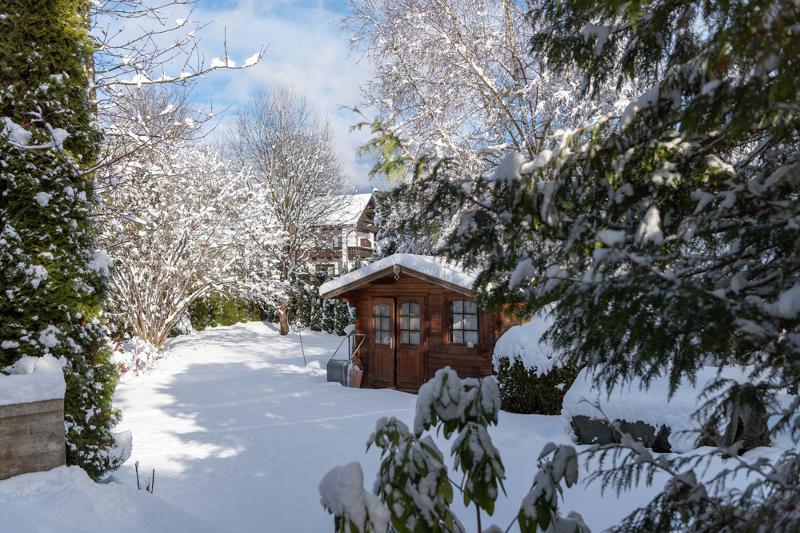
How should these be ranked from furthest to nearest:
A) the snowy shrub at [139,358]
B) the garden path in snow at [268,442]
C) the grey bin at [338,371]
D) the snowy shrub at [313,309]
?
the snowy shrub at [313,309] < the snowy shrub at [139,358] < the grey bin at [338,371] < the garden path in snow at [268,442]

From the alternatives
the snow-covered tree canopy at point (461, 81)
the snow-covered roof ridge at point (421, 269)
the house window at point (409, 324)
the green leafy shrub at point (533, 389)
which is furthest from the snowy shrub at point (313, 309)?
the green leafy shrub at point (533, 389)

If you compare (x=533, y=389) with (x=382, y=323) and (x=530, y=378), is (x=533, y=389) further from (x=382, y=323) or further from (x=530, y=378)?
(x=382, y=323)

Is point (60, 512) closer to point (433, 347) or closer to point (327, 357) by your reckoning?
point (433, 347)

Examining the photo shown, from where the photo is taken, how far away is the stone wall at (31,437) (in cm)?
379

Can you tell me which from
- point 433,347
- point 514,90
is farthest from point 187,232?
point 514,90

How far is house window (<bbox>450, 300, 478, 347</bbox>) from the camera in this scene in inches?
436

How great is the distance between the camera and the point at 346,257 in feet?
92.0

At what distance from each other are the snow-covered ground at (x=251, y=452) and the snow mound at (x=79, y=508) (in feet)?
0.04

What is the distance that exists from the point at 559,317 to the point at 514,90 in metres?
10.9

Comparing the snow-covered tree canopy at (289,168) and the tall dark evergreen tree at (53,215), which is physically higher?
the snow-covered tree canopy at (289,168)

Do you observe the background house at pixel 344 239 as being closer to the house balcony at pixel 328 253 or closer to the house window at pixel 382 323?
the house balcony at pixel 328 253

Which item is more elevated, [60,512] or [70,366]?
[70,366]

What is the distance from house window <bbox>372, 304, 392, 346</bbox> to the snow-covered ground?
4.24 ft

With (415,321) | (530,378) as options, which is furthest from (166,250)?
(530,378)
